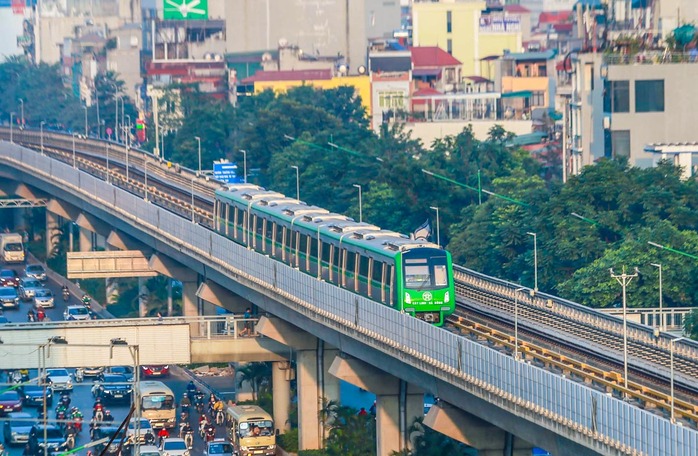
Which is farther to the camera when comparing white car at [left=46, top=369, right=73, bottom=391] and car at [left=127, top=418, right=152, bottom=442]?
white car at [left=46, top=369, right=73, bottom=391]

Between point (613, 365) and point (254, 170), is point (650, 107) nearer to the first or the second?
point (254, 170)

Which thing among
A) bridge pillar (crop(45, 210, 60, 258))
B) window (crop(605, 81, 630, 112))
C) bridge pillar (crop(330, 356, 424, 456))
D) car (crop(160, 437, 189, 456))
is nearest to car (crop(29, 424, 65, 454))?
car (crop(160, 437, 189, 456))

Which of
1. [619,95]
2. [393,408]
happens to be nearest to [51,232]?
[619,95]

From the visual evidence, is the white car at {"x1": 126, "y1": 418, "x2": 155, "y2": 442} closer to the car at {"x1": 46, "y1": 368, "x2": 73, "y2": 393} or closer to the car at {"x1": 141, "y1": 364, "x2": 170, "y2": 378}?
the car at {"x1": 46, "y1": 368, "x2": 73, "y2": 393}

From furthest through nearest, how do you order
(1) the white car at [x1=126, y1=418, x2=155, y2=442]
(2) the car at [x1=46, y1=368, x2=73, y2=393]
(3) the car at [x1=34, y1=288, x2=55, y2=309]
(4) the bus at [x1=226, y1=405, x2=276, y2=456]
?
(3) the car at [x1=34, y1=288, x2=55, y2=309]
(2) the car at [x1=46, y1=368, x2=73, y2=393]
(4) the bus at [x1=226, y1=405, x2=276, y2=456]
(1) the white car at [x1=126, y1=418, x2=155, y2=442]

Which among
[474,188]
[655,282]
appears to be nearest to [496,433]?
[655,282]

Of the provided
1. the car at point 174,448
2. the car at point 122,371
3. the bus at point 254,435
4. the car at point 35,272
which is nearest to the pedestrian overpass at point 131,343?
the bus at point 254,435

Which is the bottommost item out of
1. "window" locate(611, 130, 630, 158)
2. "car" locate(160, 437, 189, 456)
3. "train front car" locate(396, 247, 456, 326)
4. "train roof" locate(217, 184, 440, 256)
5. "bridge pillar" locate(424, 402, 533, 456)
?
"car" locate(160, 437, 189, 456)
